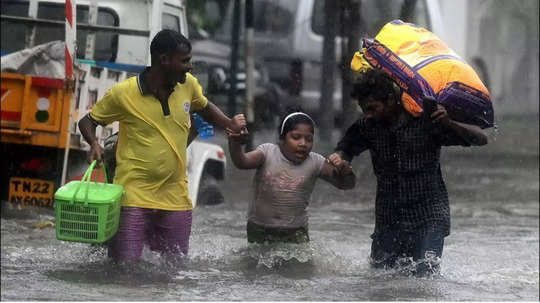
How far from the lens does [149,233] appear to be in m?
7.13

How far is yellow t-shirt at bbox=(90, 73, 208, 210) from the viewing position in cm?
682

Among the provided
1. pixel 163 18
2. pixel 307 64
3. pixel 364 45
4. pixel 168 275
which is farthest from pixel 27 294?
pixel 307 64

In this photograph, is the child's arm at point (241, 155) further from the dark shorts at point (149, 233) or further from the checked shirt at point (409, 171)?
the checked shirt at point (409, 171)

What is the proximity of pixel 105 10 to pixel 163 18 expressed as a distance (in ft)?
1.68

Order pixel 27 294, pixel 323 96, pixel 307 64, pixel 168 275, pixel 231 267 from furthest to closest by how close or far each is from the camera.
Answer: pixel 307 64
pixel 323 96
pixel 231 267
pixel 168 275
pixel 27 294

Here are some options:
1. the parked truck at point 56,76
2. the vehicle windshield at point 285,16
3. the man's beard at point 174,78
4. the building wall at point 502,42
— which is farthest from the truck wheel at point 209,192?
the building wall at point 502,42

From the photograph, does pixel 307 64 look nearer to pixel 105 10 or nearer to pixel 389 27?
pixel 105 10

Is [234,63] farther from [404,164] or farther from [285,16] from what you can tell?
[404,164]

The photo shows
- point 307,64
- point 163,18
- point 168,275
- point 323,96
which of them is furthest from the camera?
point 307,64

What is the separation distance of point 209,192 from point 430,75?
5015mm

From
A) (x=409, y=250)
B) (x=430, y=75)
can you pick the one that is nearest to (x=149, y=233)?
(x=409, y=250)

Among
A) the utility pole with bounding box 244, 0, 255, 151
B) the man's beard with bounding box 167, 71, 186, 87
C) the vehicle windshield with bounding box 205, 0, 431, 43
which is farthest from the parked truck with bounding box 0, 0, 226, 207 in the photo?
the vehicle windshield with bounding box 205, 0, 431, 43

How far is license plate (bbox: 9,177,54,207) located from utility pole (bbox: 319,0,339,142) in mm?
7365

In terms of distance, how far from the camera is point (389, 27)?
7148mm
